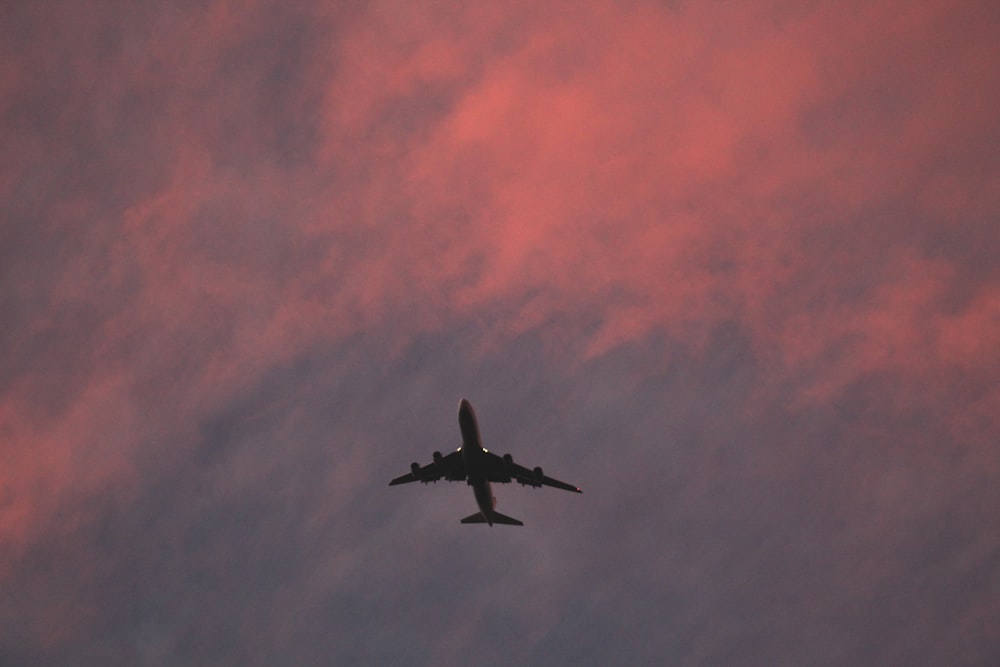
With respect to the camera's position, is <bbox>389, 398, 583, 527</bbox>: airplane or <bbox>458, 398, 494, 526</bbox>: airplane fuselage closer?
<bbox>458, 398, 494, 526</bbox>: airplane fuselage

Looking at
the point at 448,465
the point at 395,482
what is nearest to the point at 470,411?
the point at 448,465

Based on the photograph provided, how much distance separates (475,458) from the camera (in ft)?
412

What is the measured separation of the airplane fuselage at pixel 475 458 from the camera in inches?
4675

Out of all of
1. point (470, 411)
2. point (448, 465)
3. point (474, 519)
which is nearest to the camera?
point (470, 411)

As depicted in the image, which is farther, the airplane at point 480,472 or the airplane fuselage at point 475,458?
the airplane at point 480,472

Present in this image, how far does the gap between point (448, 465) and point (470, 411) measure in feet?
48.2

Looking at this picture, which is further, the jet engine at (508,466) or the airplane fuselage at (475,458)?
the jet engine at (508,466)

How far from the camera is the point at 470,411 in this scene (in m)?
119

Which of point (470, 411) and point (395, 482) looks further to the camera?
point (395, 482)

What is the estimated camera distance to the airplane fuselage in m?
119

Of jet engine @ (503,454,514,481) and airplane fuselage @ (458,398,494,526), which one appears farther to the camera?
jet engine @ (503,454,514,481)

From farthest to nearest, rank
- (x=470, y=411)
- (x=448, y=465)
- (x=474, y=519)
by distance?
1. (x=474, y=519)
2. (x=448, y=465)
3. (x=470, y=411)

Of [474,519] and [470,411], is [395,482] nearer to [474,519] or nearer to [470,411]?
[474,519]
